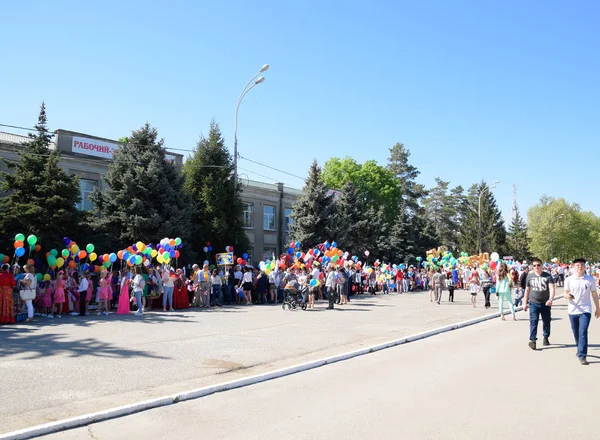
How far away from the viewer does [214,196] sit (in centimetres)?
3136

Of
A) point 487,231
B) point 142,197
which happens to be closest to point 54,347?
point 142,197

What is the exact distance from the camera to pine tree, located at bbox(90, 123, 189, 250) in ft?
82.6

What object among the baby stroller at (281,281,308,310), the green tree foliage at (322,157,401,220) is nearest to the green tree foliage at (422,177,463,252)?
the green tree foliage at (322,157,401,220)

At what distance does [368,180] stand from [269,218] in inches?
742

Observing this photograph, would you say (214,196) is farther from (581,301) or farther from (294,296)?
(581,301)

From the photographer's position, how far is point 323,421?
5641 millimetres

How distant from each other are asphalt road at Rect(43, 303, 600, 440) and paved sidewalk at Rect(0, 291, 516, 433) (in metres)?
0.82

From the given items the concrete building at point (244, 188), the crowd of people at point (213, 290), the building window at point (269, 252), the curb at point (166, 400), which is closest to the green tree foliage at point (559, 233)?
the concrete building at point (244, 188)

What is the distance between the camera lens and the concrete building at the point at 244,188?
2938cm

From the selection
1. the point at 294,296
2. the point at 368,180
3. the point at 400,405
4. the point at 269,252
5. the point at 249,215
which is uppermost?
the point at 368,180

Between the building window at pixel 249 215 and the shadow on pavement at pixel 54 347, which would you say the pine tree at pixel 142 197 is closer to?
the shadow on pavement at pixel 54 347

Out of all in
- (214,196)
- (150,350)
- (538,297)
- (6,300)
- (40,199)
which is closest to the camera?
(150,350)

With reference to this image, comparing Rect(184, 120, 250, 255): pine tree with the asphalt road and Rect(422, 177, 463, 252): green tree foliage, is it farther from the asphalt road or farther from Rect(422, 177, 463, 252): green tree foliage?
Rect(422, 177, 463, 252): green tree foliage

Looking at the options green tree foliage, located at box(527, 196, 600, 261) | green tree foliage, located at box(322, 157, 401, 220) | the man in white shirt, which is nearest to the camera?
the man in white shirt
